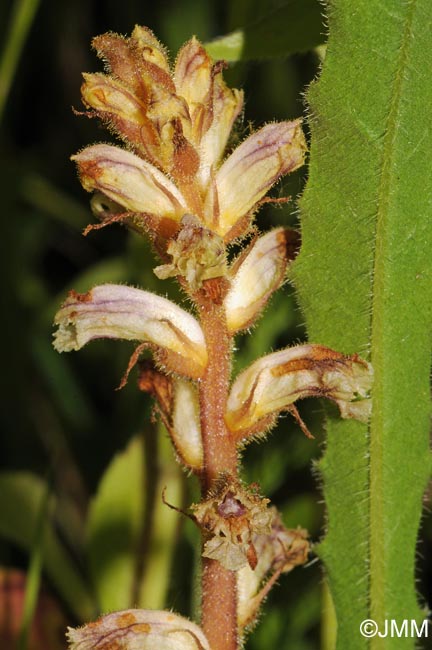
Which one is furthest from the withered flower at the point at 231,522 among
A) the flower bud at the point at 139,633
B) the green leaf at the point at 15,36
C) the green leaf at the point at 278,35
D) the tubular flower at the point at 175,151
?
the green leaf at the point at 15,36

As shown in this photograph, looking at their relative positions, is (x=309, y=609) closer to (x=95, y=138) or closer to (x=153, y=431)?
(x=153, y=431)

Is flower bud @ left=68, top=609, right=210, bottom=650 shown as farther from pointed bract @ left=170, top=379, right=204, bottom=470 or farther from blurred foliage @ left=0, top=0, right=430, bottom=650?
blurred foliage @ left=0, top=0, right=430, bottom=650

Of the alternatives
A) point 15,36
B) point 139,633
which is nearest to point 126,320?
point 139,633

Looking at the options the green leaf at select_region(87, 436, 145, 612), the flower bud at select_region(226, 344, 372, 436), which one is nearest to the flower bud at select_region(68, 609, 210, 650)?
the flower bud at select_region(226, 344, 372, 436)

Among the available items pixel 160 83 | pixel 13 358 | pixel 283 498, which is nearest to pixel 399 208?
pixel 160 83

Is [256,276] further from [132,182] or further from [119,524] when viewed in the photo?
[119,524]

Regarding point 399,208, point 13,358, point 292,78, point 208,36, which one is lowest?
point 399,208
